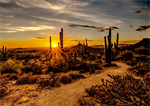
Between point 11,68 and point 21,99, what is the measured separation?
687cm

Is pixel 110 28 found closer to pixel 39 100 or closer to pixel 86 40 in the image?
pixel 39 100

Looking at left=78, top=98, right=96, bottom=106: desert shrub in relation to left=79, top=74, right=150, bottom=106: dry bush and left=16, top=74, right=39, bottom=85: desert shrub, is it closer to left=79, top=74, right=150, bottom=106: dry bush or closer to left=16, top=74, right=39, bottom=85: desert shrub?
left=79, top=74, right=150, bottom=106: dry bush

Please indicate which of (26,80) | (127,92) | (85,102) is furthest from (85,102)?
(26,80)

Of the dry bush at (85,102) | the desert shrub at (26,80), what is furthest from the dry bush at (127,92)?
the desert shrub at (26,80)

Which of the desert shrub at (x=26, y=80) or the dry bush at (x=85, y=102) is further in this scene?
the desert shrub at (x=26, y=80)

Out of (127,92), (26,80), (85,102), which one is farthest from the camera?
(26,80)

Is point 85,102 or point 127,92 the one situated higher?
point 127,92

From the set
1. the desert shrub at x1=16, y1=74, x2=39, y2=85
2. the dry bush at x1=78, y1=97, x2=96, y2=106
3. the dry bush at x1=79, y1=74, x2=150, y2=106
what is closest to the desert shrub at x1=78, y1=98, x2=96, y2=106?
the dry bush at x1=78, y1=97, x2=96, y2=106

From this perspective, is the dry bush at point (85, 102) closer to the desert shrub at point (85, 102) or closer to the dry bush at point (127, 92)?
the desert shrub at point (85, 102)

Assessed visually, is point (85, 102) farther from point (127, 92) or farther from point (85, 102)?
point (127, 92)

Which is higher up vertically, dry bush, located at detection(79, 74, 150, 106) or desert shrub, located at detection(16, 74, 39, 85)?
dry bush, located at detection(79, 74, 150, 106)

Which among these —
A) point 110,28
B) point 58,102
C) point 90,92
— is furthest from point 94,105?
point 110,28

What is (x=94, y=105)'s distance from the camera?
4199mm

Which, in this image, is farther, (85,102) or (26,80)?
(26,80)
